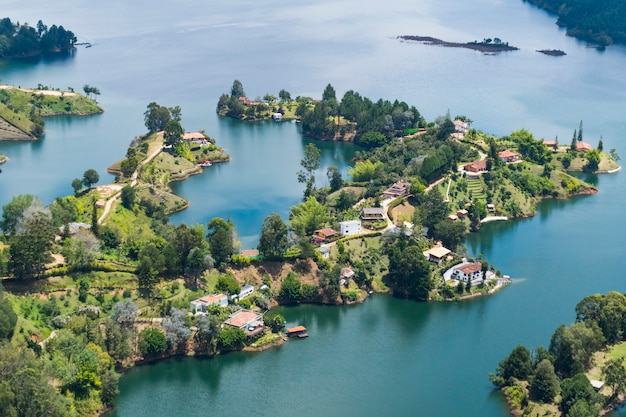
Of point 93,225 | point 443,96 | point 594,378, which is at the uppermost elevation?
point 443,96

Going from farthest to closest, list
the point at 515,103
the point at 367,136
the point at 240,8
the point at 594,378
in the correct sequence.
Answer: the point at 240,8 < the point at 515,103 < the point at 367,136 < the point at 594,378

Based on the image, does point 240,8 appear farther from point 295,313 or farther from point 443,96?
point 295,313

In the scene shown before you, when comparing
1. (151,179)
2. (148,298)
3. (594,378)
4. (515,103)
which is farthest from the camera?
(515,103)

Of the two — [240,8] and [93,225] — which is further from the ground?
[240,8]

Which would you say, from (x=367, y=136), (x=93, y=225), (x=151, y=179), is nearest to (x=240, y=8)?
(x=367, y=136)

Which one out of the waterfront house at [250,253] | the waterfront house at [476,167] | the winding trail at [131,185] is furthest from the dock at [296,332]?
the waterfront house at [476,167]

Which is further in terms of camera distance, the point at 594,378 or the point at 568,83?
the point at 568,83
